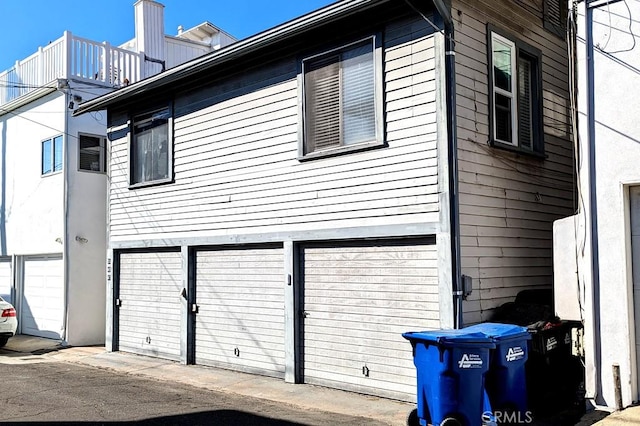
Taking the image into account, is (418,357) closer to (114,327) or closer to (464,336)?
(464,336)

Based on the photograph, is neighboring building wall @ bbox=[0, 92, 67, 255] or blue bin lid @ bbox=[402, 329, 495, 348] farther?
neighboring building wall @ bbox=[0, 92, 67, 255]

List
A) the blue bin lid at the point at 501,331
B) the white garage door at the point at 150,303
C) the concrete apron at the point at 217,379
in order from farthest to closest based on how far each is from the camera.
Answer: the white garage door at the point at 150,303 → the concrete apron at the point at 217,379 → the blue bin lid at the point at 501,331

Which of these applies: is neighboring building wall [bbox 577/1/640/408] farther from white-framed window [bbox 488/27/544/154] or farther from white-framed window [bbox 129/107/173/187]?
white-framed window [bbox 129/107/173/187]

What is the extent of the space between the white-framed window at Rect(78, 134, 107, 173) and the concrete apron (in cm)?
412

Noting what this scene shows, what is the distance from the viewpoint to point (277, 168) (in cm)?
984

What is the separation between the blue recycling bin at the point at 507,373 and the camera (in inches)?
252

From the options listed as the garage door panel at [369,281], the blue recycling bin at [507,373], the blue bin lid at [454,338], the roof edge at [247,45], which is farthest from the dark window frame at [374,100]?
the blue recycling bin at [507,373]

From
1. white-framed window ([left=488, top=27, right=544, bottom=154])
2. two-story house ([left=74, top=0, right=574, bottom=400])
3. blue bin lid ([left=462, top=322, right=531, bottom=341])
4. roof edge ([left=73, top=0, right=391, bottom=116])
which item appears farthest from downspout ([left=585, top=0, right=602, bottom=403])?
roof edge ([left=73, top=0, right=391, bottom=116])

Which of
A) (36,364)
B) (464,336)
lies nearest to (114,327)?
(36,364)

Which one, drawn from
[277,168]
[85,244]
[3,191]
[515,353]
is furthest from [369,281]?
[3,191]

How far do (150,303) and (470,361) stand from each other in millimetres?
7918

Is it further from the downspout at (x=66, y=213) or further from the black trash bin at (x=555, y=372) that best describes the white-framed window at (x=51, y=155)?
the black trash bin at (x=555, y=372)

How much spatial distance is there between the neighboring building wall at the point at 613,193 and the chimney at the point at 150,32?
12054mm

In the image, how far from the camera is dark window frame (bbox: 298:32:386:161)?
8508 millimetres
